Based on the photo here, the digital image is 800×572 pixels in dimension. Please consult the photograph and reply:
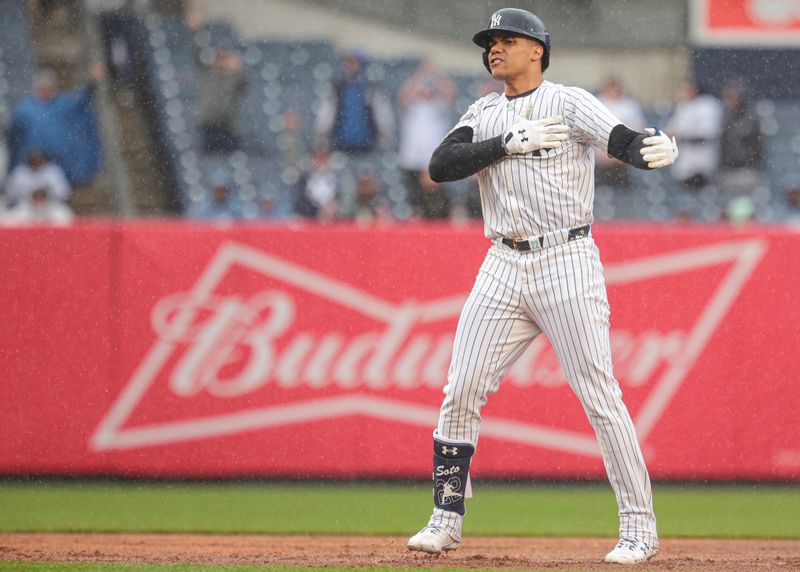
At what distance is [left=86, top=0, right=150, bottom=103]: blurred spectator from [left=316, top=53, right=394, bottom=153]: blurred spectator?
2022mm

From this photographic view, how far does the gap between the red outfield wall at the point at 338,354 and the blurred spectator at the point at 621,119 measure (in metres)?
3.10

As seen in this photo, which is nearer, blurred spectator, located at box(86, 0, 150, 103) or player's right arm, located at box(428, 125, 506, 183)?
player's right arm, located at box(428, 125, 506, 183)

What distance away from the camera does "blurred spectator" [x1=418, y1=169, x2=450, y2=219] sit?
9.37 metres

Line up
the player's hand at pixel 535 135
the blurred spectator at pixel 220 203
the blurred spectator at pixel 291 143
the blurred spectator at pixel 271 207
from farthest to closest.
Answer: the blurred spectator at pixel 291 143, the blurred spectator at pixel 271 207, the blurred spectator at pixel 220 203, the player's hand at pixel 535 135

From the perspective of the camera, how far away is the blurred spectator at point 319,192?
966cm

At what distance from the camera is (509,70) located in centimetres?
441

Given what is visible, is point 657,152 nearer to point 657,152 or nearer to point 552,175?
point 657,152

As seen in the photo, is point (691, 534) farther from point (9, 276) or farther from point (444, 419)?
point (9, 276)

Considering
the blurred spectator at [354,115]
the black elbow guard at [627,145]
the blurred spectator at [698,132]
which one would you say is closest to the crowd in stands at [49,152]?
the blurred spectator at [354,115]

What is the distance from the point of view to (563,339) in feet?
14.1

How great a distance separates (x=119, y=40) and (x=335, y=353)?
17.5 ft

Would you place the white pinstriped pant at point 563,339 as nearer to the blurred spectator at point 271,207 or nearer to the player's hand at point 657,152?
the player's hand at point 657,152

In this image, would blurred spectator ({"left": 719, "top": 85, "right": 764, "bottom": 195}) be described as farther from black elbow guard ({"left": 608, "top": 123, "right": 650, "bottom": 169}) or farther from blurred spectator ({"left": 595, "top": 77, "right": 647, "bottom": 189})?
black elbow guard ({"left": 608, "top": 123, "right": 650, "bottom": 169})

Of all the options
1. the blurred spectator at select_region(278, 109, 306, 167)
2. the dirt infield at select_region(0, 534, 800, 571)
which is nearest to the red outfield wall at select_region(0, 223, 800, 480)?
the dirt infield at select_region(0, 534, 800, 571)
